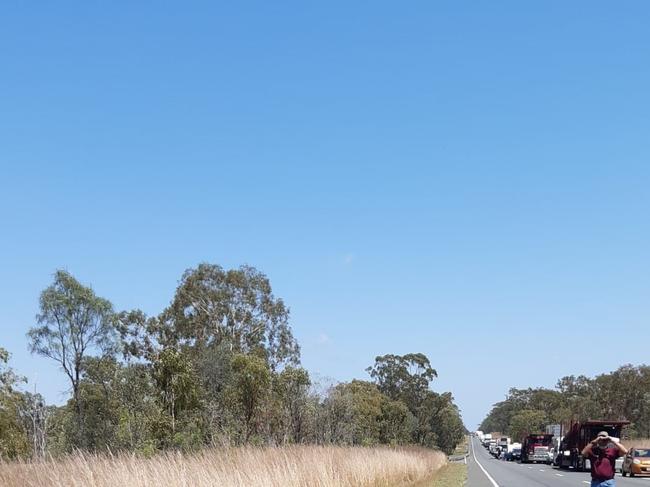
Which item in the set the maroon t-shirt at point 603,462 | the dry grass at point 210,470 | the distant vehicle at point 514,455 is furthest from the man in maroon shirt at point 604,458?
the distant vehicle at point 514,455

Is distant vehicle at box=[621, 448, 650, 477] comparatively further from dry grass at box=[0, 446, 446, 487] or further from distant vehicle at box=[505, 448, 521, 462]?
distant vehicle at box=[505, 448, 521, 462]

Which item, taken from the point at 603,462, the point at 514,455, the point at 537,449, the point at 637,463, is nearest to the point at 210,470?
the point at 603,462

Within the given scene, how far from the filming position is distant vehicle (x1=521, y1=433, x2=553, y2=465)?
222 ft

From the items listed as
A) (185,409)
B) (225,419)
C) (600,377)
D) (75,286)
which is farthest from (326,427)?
(600,377)

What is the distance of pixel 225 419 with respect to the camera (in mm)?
37219

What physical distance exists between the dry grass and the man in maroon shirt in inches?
253

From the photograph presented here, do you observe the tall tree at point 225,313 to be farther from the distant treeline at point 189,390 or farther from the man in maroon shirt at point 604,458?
the man in maroon shirt at point 604,458

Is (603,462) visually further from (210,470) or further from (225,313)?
(225,313)

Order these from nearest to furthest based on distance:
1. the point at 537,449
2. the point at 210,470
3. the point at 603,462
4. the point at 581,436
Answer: the point at 603,462
the point at 210,470
the point at 581,436
the point at 537,449

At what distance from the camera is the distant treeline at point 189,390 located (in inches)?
1237

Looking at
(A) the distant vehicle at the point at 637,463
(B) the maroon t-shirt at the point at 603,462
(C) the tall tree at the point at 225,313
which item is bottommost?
(A) the distant vehicle at the point at 637,463

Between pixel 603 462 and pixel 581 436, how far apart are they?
36.1 meters

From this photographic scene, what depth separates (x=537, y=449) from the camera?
6812 cm

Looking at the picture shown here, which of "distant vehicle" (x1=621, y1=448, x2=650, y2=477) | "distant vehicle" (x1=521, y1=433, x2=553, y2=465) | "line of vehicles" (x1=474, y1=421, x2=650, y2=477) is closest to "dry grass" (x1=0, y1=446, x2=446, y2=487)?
"line of vehicles" (x1=474, y1=421, x2=650, y2=477)
